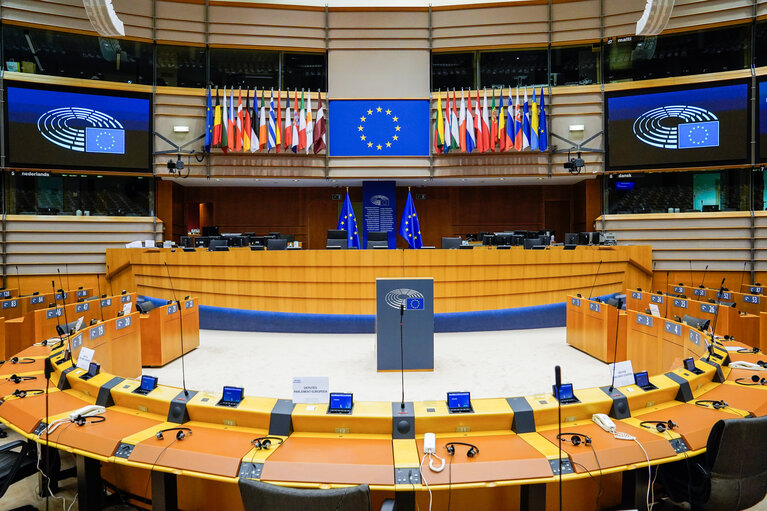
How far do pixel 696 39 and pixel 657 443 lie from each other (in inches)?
519

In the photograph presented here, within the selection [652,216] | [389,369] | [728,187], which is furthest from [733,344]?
[728,187]

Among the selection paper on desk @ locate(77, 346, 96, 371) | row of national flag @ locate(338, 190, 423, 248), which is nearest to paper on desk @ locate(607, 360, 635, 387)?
paper on desk @ locate(77, 346, 96, 371)

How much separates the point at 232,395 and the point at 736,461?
310 cm

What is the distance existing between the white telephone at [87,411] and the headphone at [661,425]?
370 centimetres

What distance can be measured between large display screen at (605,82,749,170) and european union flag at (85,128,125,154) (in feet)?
43.0

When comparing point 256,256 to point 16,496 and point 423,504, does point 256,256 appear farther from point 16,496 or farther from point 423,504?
point 423,504

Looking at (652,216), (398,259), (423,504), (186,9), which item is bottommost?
(423,504)

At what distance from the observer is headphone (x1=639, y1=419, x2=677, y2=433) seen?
2.81 metres

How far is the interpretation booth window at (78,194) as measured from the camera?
1137 centimetres

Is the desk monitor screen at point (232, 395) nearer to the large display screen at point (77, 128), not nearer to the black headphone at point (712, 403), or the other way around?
the black headphone at point (712, 403)

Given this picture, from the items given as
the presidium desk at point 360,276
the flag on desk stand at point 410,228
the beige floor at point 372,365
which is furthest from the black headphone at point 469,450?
the flag on desk stand at point 410,228

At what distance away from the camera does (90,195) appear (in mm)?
11969

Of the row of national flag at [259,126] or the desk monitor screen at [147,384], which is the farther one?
the row of national flag at [259,126]

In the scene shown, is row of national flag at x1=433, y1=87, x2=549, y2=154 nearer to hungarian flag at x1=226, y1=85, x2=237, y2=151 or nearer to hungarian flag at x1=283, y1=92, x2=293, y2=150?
hungarian flag at x1=283, y1=92, x2=293, y2=150
